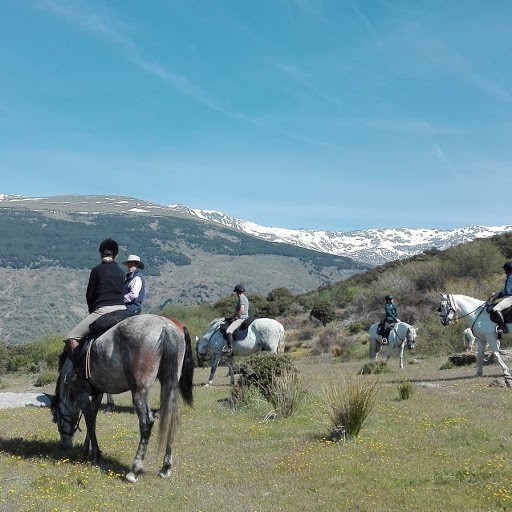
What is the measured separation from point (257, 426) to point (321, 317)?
37.6m

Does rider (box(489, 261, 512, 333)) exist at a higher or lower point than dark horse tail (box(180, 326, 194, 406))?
higher

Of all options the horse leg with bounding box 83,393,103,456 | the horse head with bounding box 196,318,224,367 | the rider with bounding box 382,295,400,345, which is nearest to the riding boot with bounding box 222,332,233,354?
the horse head with bounding box 196,318,224,367

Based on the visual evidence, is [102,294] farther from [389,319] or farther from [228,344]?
[389,319]

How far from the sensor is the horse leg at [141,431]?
7887mm

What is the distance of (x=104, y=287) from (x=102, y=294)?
11 centimetres

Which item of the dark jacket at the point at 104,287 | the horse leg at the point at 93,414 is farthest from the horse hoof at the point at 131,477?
the dark jacket at the point at 104,287

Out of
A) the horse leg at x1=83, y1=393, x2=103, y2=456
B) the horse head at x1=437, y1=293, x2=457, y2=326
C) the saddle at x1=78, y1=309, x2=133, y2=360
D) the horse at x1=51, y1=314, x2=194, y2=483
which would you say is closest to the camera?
the horse at x1=51, y1=314, x2=194, y2=483

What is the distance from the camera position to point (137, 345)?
26.7ft

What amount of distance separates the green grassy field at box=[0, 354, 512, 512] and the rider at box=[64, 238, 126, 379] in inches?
67.9

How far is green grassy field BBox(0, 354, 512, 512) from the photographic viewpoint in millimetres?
6895

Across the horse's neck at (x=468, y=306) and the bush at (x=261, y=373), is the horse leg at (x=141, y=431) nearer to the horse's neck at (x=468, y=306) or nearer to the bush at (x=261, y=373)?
the bush at (x=261, y=373)

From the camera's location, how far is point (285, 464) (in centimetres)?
862

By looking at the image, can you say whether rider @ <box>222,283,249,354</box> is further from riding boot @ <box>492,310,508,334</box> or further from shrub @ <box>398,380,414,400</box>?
riding boot @ <box>492,310,508,334</box>

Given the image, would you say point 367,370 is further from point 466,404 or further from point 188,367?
point 188,367
